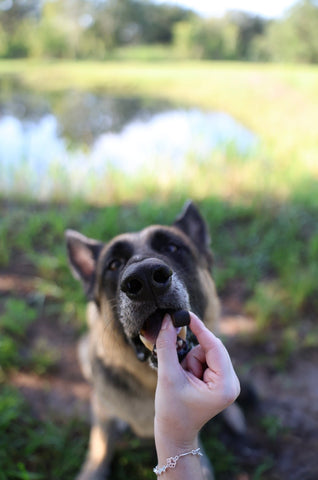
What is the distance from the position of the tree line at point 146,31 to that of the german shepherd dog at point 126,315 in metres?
38.9

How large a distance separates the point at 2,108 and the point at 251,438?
15.8m

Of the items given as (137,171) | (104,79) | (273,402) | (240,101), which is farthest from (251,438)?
(104,79)

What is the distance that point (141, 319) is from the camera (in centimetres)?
159

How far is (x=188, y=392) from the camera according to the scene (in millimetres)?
1148

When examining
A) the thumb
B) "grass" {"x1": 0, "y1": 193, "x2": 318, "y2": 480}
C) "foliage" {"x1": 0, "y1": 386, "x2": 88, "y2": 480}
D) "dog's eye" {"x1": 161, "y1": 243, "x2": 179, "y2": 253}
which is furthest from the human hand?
"foliage" {"x1": 0, "y1": 386, "x2": 88, "y2": 480}

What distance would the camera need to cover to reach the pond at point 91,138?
21.3 feet

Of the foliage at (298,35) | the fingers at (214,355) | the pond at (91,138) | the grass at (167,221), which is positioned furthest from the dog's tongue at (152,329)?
the foliage at (298,35)

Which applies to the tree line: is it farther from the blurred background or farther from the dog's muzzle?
the dog's muzzle

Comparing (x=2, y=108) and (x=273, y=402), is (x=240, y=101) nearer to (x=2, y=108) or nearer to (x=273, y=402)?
(x=2, y=108)

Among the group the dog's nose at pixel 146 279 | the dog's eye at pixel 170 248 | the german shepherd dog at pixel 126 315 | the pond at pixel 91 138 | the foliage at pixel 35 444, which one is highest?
the dog's nose at pixel 146 279

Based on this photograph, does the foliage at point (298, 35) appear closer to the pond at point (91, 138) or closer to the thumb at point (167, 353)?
the pond at point (91, 138)

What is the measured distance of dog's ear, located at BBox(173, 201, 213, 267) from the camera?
252cm

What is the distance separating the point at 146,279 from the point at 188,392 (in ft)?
1.65

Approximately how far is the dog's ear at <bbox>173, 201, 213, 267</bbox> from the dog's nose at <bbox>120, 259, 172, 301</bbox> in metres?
1.03
